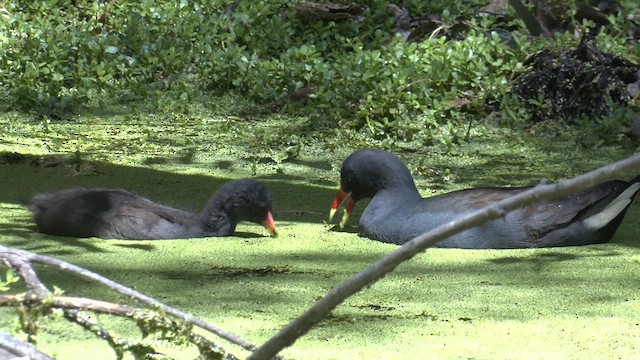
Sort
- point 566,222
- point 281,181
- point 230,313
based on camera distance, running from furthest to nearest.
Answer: point 281,181, point 566,222, point 230,313

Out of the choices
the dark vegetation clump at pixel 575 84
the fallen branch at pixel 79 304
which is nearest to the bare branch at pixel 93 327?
the fallen branch at pixel 79 304

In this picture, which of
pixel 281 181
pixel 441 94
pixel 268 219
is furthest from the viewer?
pixel 441 94

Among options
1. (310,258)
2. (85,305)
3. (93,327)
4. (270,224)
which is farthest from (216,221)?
(85,305)

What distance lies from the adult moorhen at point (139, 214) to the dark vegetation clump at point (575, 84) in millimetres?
2832

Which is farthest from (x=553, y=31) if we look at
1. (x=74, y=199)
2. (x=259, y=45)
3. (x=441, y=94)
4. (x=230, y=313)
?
(x=230, y=313)

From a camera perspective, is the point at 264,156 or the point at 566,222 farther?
the point at 264,156

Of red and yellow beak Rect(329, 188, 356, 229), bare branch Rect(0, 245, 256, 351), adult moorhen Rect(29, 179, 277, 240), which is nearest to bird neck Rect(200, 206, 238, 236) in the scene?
adult moorhen Rect(29, 179, 277, 240)

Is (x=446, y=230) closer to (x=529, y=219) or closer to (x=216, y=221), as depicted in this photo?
(x=529, y=219)

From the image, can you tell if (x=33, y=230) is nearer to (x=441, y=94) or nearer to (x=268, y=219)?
(x=268, y=219)

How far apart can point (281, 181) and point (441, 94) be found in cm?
171

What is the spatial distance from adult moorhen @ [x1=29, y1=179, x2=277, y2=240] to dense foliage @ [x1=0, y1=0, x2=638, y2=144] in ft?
7.03

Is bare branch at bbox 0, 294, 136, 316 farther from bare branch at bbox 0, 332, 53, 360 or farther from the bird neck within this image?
the bird neck

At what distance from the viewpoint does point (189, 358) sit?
3326 millimetres

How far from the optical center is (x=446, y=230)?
171cm
